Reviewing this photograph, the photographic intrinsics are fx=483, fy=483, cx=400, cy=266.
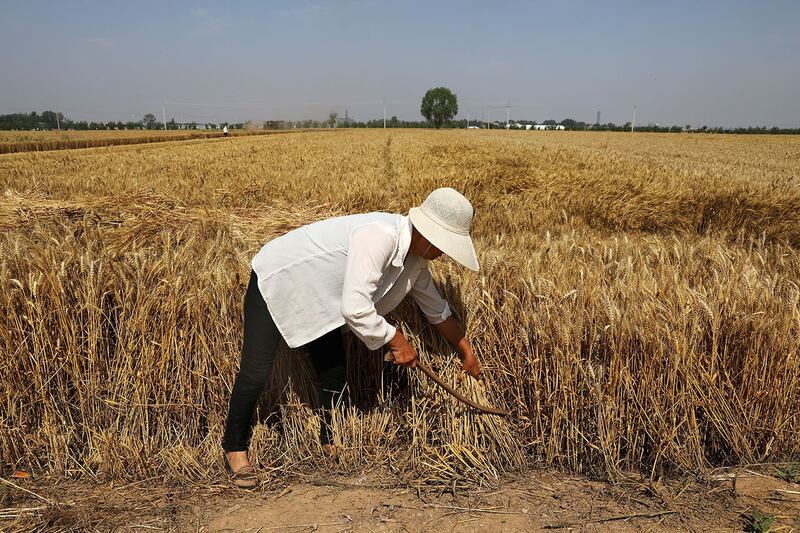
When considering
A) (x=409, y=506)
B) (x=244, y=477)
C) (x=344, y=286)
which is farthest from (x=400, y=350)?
(x=244, y=477)

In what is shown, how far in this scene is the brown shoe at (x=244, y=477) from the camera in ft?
8.01

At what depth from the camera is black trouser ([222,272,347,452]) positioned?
2.28 m

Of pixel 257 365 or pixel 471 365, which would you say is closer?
pixel 257 365

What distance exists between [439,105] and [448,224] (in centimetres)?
13303

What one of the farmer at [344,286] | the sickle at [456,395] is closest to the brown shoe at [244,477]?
the farmer at [344,286]

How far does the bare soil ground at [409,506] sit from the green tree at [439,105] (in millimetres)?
131809

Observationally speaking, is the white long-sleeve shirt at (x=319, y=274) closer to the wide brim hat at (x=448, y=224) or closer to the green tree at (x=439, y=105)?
the wide brim hat at (x=448, y=224)

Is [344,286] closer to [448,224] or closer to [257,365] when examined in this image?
[448,224]

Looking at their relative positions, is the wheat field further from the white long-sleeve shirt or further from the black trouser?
the white long-sleeve shirt

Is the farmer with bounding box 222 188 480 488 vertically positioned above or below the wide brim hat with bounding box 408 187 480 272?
below

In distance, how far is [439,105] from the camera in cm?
12769

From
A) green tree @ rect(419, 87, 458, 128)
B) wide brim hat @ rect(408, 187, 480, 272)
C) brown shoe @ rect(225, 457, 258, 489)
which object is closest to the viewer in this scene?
wide brim hat @ rect(408, 187, 480, 272)

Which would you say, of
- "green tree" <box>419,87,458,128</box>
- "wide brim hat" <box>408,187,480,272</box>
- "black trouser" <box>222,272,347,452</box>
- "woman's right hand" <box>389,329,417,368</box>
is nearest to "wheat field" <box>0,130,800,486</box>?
"black trouser" <box>222,272,347,452</box>

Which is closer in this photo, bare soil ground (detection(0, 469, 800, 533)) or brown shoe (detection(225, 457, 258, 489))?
bare soil ground (detection(0, 469, 800, 533))
